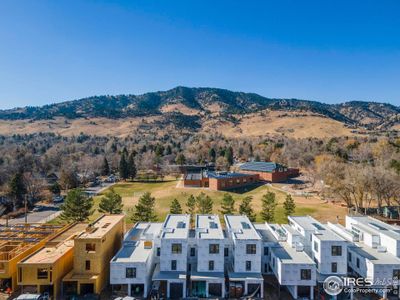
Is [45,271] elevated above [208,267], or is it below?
above

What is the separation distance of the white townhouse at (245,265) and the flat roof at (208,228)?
164 centimetres

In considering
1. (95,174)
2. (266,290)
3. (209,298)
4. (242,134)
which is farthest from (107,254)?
(242,134)

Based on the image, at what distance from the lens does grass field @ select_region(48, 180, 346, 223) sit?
53.2 metres

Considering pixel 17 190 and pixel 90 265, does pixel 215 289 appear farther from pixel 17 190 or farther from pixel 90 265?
pixel 17 190

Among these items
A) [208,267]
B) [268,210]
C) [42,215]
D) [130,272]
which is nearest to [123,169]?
[42,215]

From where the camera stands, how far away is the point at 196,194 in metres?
69.8

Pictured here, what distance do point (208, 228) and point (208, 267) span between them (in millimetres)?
4755

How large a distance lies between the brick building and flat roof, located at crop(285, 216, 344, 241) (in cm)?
4569

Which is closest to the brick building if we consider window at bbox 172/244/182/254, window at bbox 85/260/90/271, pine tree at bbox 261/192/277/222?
pine tree at bbox 261/192/277/222

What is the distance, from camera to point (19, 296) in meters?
26.1

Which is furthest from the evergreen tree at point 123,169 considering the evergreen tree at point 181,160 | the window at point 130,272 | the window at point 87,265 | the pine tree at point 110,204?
the window at point 130,272

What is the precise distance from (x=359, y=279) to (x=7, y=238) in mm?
37436

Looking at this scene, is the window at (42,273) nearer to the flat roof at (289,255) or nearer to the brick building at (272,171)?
the flat roof at (289,255)

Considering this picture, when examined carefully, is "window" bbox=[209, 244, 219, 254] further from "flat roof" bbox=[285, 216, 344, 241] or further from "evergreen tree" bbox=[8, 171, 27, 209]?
"evergreen tree" bbox=[8, 171, 27, 209]
